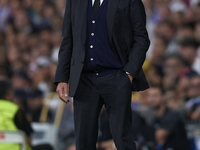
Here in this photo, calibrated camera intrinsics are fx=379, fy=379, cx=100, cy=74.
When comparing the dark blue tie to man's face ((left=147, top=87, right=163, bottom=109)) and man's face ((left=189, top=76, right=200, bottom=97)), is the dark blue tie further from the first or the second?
man's face ((left=189, top=76, right=200, bottom=97))

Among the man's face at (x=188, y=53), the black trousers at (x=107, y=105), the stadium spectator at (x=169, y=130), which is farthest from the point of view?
the man's face at (x=188, y=53)

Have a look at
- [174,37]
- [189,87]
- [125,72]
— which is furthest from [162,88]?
[125,72]

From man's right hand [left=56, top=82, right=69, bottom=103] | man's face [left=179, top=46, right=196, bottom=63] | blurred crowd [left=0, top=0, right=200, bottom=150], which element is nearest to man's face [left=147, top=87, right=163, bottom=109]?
blurred crowd [left=0, top=0, right=200, bottom=150]

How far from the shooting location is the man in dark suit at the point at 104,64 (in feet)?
8.25

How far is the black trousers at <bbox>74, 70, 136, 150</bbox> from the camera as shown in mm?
2494

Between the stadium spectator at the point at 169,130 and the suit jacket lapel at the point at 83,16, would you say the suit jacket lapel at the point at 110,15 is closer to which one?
the suit jacket lapel at the point at 83,16

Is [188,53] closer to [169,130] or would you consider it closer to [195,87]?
[195,87]

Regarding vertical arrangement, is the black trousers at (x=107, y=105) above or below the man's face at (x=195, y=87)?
above

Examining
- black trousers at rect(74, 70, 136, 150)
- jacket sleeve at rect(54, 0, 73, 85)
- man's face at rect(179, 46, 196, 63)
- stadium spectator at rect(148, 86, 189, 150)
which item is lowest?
stadium spectator at rect(148, 86, 189, 150)

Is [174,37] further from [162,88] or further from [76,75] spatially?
[76,75]

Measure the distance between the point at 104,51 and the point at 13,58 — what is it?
5.92 metres

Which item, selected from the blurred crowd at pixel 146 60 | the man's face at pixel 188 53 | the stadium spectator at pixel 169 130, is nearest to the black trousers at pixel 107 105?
the blurred crowd at pixel 146 60

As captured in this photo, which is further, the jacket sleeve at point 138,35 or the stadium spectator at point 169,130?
the stadium spectator at point 169,130

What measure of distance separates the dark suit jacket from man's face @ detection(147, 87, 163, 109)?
2711 millimetres
